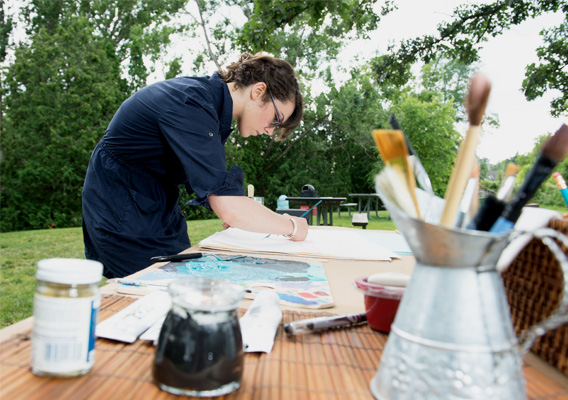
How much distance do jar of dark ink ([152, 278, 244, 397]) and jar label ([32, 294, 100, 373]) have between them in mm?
86

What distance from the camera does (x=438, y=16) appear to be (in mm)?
4852

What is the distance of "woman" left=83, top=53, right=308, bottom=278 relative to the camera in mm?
1281

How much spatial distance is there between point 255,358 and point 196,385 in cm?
14

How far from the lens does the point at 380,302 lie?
A: 642mm

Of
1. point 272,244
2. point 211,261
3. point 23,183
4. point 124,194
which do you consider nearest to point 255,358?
point 211,261

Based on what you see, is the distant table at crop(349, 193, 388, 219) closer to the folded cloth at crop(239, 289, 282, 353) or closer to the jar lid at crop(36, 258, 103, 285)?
the folded cloth at crop(239, 289, 282, 353)

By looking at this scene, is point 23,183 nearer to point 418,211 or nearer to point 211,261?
point 211,261

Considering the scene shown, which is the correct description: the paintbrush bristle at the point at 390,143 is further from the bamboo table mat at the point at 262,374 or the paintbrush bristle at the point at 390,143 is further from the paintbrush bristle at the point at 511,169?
the bamboo table mat at the point at 262,374

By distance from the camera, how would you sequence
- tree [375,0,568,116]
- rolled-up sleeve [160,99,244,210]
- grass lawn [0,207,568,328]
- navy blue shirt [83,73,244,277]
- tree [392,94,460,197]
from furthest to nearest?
tree [392,94,460,197], tree [375,0,568,116], grass lawn [0,207,568,328], navy blue shirt [83,73,244,277], rolled-up sleeve [160,99,244,210]

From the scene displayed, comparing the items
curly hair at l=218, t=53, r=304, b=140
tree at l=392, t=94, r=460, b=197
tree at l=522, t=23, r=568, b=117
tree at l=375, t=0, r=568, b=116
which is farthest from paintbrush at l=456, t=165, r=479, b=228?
tree at l=392, t=94, r=460, b=197

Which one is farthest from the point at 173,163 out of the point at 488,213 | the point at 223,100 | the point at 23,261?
the point at 23,261

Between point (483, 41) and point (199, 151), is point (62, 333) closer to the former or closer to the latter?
point (199, 151)

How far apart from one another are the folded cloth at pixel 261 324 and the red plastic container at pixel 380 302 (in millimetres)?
148

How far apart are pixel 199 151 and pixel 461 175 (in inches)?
37.4
